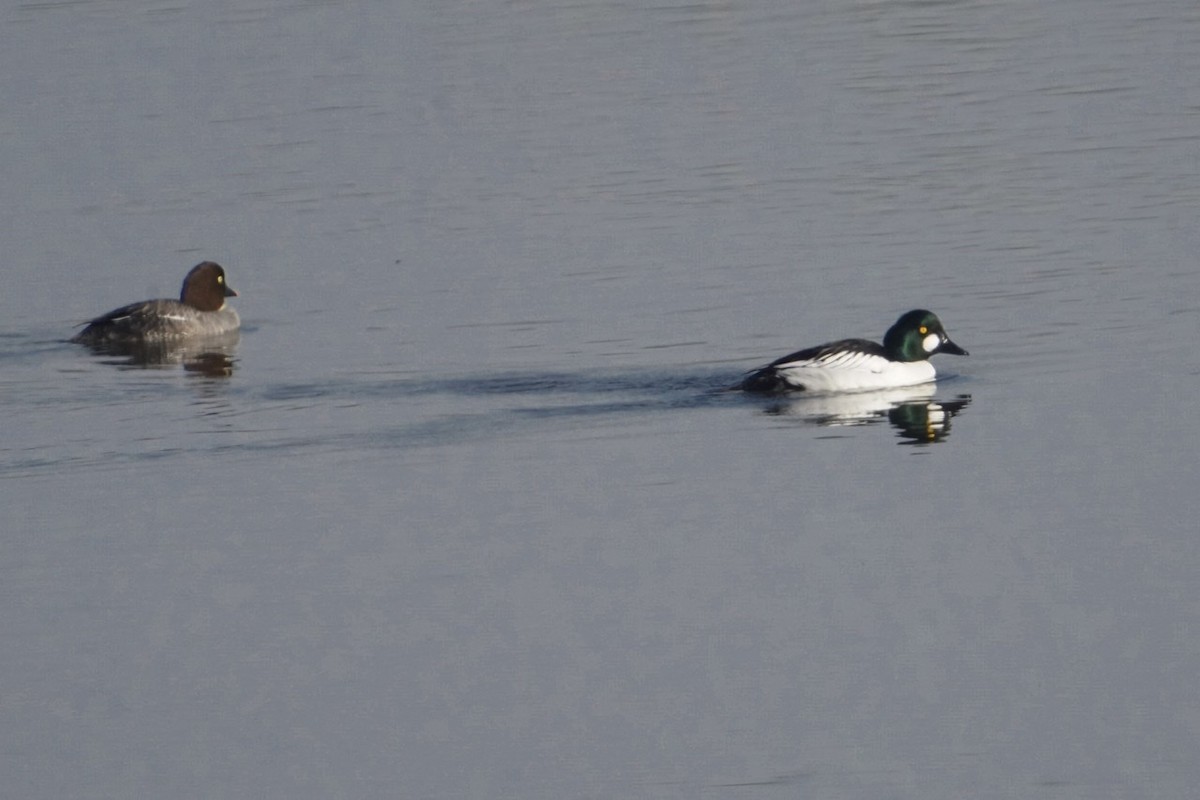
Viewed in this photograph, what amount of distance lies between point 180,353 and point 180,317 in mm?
375

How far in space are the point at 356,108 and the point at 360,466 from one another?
15.3 metres

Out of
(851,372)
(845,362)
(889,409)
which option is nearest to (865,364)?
(851,372)

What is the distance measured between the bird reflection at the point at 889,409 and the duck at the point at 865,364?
0.09m

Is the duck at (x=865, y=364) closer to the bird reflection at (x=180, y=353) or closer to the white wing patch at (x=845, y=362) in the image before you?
the white wing patch at (x=845, y=362)

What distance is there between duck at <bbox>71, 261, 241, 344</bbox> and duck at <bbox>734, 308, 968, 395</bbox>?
612cm

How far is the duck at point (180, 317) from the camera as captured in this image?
2028cm

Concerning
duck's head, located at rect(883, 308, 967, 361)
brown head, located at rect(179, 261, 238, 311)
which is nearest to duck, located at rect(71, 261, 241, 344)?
brown head, located at rect(179, 261, 238, 311)

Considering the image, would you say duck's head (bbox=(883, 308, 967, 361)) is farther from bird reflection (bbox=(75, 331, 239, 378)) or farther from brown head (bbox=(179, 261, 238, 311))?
brown head (bbox=(179, 261, 238, 311))

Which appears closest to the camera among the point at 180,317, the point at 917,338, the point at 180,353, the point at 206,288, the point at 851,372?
the point at 851,372

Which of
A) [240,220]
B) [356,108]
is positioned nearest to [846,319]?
[240,220]

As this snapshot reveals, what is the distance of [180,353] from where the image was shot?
68.2 ft

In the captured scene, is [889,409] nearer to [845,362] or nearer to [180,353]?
[845,362]

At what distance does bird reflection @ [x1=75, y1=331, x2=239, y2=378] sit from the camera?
19.8 metres

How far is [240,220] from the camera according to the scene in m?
24.4
